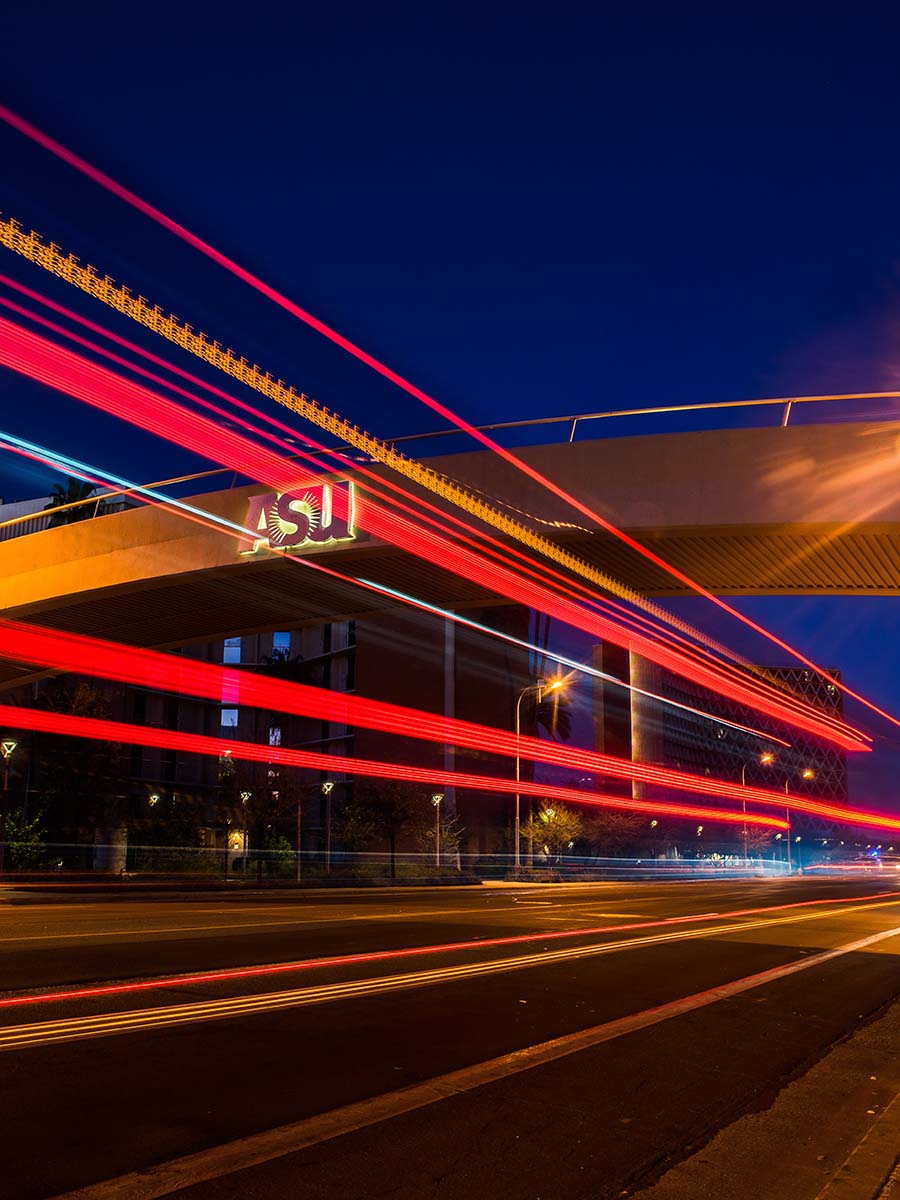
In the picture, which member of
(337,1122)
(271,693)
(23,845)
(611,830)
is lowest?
(337,1122)

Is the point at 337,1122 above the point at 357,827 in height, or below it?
below

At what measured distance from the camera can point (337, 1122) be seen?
5770 mm

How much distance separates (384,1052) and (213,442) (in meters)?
15.2

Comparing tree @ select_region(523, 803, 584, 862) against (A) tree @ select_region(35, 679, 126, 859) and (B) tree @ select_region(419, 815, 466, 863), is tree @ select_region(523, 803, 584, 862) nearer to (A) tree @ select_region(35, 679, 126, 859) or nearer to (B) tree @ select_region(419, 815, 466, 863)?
(B) tree @ select_region(419, 815, 466, 863)

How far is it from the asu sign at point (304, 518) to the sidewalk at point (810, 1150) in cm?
1601

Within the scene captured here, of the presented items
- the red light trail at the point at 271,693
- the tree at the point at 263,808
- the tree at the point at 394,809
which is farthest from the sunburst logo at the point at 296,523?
the tree at the point at 394,809

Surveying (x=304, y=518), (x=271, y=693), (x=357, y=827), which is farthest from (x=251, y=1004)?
(x=271, y=693)

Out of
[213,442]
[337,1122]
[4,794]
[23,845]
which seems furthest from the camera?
[23,845]

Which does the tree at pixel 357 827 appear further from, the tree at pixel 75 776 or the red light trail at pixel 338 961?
the red light trail at pixel 338 961

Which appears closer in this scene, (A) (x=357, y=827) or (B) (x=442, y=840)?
(A) (x=357, y=827)

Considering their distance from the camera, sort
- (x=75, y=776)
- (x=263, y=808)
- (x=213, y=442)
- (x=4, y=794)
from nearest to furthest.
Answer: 1. (x=213, y=442)
2. (x=4, y=794)
3. (x=75, y=776)
4. (x=263, y=808)

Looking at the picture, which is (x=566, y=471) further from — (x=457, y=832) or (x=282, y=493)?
(x=457, y=832)

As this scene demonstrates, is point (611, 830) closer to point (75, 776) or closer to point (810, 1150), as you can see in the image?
point (75, 776)

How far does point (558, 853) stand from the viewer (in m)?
64.4
